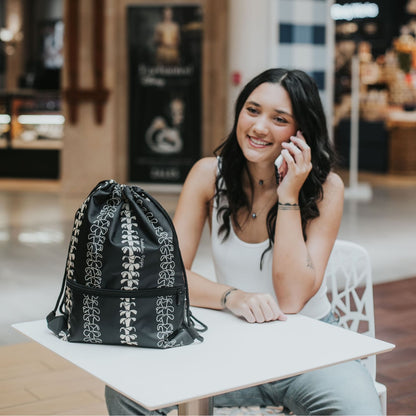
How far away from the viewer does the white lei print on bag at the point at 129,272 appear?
157cm

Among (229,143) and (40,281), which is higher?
(229,143)

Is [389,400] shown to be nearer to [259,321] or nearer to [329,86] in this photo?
[259,321]

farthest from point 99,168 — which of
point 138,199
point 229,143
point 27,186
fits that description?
point 138,199

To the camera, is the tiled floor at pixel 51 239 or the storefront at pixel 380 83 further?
the storefront at pixel 380 83

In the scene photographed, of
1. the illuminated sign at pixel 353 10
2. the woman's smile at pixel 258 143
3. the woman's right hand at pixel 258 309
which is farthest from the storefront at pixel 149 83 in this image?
the woman's right hand at pixel 258 309

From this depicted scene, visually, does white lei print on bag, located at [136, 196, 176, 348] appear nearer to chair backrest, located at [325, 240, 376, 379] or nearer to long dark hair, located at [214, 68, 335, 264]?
long dark hair, located at [214, 68, 335, 264]

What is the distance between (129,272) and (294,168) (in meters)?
0.64

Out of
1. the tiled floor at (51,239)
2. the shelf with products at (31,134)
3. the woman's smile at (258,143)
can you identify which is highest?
the woman's smile at (258,143)

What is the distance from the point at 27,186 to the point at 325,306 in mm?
8842

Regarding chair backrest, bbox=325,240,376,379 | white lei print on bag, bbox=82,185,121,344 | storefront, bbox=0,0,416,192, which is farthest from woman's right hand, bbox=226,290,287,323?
storefront, bbox=0,0,416,192

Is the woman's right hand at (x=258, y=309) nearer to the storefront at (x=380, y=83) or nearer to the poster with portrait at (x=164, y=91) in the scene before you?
the poster with portrait at (x=164, y=91)

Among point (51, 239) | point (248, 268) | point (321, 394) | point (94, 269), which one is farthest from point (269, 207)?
point (51, 239)

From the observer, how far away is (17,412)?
116 inches

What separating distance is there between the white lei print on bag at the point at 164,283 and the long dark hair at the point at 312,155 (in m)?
0.55
